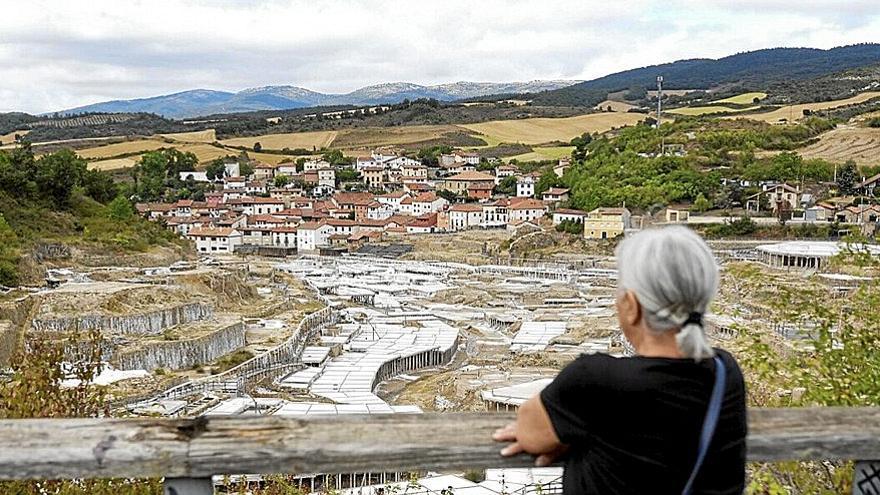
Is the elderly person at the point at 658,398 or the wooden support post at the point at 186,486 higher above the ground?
the elderly person at the point at 658,398

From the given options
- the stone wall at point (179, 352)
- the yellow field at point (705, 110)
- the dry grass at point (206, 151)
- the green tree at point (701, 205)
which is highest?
the yellow field at point (705, 110)

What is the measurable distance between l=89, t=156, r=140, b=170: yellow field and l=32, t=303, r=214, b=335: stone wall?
67.6 metres

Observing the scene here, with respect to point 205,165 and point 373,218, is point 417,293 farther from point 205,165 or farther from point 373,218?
point 205,165

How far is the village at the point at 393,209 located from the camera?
55344mm

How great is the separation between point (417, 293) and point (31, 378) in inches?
1456

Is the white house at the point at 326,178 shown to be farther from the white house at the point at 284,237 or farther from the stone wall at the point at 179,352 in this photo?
the stone wall at the point at 179,352

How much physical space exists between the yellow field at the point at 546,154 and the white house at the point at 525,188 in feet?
52.8

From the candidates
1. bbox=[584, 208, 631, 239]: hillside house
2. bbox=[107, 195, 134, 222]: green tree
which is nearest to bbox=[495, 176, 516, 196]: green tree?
bbox=[584, 208, 631, 239]: hillside house

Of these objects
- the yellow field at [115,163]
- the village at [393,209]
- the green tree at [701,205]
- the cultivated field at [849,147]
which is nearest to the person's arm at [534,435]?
the village at [393,209]

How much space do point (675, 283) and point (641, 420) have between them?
277mm

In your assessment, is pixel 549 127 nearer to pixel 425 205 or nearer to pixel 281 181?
pixel 425 205

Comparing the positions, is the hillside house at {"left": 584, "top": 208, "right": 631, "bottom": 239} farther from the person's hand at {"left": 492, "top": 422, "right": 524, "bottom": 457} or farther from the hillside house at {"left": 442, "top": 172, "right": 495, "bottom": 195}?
the person's hand at {"left": 492, "top": 422, "right": 524, "bottom": 457}

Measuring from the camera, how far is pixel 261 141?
115 meters

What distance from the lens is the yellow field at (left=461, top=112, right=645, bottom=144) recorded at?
111 meters
